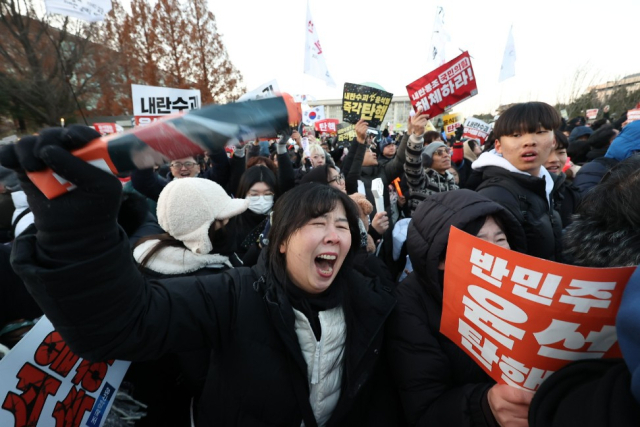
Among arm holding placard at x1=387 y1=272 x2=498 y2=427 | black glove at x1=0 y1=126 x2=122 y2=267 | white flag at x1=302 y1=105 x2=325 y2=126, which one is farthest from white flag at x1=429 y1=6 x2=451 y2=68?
black glove at x1=0 y1=126 x2=122 y2=267

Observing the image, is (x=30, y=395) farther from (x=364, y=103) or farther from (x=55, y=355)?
(x=364, y=103)

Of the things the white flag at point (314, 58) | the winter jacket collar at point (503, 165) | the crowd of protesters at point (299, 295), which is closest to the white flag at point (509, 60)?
the white flag at point (314, 58)

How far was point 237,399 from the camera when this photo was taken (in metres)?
1.25

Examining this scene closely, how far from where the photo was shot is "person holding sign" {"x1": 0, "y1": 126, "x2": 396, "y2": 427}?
0.78 metres

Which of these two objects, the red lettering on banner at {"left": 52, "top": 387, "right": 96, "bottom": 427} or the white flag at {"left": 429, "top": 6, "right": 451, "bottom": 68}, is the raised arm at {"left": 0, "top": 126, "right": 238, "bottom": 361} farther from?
the white flag at {"left": 429, "top": 6, "right": 451, "bottom": 68}

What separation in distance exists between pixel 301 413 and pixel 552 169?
3.97 metres

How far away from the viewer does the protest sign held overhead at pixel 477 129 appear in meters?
6.39

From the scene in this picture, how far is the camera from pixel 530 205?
7.03ft

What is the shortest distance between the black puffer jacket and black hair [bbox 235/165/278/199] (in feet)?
6.70

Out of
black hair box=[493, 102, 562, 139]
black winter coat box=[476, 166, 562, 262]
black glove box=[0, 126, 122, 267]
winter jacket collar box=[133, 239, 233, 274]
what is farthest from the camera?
black hair box=[493, 102, 562, 139]

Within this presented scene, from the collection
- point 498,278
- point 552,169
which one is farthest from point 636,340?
point 552,169

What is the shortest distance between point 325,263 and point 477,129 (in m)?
6.24

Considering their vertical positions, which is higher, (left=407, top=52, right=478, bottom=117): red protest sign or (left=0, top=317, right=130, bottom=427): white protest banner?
(left=407, top=52, right=478, bottom=117): red protest sign

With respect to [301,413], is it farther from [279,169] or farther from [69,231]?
[279,169]
